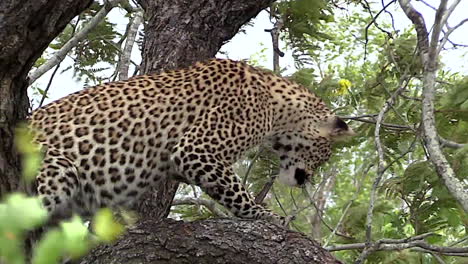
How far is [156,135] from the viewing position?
210 inches

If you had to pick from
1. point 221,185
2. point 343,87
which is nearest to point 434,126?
point 221,185

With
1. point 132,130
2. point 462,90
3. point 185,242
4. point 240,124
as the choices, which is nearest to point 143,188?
point 132,130

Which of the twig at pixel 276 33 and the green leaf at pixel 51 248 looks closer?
the green leaf at pixel 51 248

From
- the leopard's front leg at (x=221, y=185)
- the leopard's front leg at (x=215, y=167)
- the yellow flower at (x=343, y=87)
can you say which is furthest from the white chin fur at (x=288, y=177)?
the yellow flower at (x=343, y=87)

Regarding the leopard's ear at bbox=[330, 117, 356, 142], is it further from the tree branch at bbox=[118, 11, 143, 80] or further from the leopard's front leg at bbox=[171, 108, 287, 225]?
the tree branch at bbox=[118, 11, 143, 80]

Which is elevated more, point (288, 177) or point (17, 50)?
point (17, 50)

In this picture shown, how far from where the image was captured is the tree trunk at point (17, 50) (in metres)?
2.24

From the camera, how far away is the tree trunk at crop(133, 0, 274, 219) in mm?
6023

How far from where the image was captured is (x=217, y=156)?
17.4 feet

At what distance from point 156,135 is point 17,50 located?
307cm

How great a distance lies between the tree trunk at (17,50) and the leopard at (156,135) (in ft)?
7.49

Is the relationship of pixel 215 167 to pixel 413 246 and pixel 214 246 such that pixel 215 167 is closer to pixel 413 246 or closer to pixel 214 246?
pixel 214 246

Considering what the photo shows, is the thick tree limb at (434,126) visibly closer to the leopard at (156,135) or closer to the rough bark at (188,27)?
the leopard at (156,135)

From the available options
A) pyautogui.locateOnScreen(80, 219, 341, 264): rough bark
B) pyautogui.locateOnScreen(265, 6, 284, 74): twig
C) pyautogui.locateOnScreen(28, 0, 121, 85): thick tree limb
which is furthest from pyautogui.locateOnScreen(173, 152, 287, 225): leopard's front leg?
pyautogui.locateOnScreen(265, 6, 284, 74): twig
